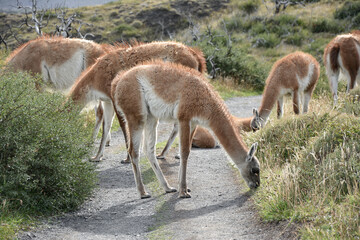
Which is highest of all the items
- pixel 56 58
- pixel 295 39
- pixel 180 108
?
pixel 56 58

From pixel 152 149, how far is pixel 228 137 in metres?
1.42

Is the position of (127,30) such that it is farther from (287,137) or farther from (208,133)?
(287,137)

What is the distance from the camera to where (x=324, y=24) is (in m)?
35.3

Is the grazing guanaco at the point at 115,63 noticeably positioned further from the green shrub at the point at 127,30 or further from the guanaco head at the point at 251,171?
the green shrub at the point at 127,30

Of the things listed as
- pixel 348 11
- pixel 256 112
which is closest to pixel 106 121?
pixel 256 112

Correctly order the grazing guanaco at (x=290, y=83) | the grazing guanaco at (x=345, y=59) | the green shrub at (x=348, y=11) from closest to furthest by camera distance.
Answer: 1. the grazing guanaco at (x=290, y=83)
2. the grazing guanaco at (x=345, y=59)
3. the green shrub at (x=348, y=11)

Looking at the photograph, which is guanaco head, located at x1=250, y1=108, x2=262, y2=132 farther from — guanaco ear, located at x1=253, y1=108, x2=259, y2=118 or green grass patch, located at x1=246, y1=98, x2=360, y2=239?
green grass patch, located at x1=246, y1=98, x2=360, y2=239

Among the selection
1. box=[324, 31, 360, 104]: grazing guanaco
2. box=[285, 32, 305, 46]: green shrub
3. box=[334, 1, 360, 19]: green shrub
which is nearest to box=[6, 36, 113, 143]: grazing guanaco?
box=[324, 31, 360, 104]: grazing guanaco

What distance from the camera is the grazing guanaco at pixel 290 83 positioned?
451 inches

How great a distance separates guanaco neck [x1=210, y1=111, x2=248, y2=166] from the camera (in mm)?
7383

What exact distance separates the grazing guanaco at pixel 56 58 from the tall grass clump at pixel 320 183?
17.0 ft

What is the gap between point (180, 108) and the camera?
7371mm

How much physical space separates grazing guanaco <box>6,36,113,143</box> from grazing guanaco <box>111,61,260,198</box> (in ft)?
12.0

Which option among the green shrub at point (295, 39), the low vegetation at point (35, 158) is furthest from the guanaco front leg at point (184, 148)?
the green shrub at point (295, 39)
